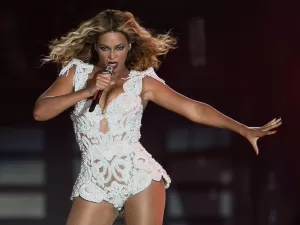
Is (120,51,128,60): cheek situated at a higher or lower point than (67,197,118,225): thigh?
higher

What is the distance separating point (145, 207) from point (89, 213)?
0.24m

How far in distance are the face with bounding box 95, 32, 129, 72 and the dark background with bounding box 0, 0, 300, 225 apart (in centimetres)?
196

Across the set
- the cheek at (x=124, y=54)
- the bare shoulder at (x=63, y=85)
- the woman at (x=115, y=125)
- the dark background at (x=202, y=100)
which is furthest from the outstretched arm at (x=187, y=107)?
the dark background at (x=202, y=100)

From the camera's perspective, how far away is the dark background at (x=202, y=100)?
5.81 m

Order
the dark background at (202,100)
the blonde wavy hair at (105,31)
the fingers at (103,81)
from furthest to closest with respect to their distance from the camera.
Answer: the dark background at (202,100), the blonde wavy hair at (105,31), the fingers at (103,81)

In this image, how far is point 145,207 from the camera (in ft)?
12.3

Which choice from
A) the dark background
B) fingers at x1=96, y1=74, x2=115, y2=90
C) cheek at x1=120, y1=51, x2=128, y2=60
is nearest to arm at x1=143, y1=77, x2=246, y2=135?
cheek at x1=120, y1=51, x2=128, y2=60

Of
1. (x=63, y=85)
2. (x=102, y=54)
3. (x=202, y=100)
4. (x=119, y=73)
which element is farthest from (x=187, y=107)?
(x=202, y=100)

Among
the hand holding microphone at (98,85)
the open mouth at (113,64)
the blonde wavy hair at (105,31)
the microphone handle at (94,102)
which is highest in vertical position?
the blonde wavy hair at (105,31)

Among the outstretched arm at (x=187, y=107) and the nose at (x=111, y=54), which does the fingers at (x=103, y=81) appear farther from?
the outstretched arm at (x=187, y=107)

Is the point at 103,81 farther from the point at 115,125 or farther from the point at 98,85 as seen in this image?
the point at 115,125

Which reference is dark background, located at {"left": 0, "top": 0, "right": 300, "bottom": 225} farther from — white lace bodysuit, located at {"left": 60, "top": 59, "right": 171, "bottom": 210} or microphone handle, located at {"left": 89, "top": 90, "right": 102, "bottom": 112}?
microphone handle, located at {"left": 89, "top": 90, "right": 102, "bottom": 112}

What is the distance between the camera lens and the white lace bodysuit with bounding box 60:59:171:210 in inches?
147

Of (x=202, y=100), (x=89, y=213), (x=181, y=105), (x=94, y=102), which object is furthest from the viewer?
(x=202, y=100)
